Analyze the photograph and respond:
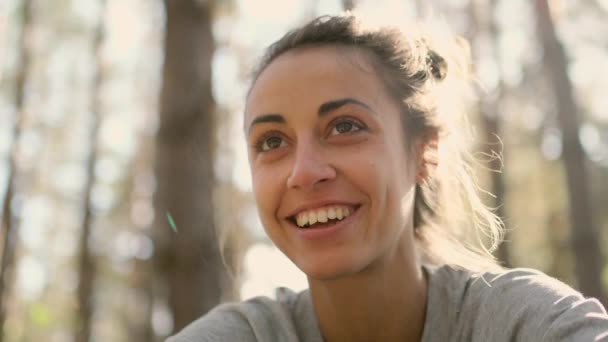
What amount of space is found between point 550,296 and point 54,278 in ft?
71.3

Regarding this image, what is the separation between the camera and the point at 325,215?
2148mm

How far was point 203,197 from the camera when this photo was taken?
13.7ft

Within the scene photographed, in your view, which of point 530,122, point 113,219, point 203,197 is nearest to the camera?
point 203,197

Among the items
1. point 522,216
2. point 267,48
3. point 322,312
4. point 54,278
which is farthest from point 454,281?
point 54,278

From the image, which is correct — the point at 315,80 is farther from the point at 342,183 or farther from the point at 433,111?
the point at 433,111

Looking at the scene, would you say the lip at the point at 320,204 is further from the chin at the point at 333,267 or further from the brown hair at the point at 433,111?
the brown hair at the point at 433,111

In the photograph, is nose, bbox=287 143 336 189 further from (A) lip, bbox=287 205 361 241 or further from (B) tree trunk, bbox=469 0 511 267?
(B) tree trunk, bbox=469 0 511 267

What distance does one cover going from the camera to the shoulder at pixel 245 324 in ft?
7.34

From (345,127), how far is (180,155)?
2.22 meters

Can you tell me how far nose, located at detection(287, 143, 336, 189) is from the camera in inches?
82.8

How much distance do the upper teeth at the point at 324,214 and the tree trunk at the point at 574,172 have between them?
5.99 m

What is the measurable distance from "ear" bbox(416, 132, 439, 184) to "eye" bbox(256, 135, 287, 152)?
21.7 inches

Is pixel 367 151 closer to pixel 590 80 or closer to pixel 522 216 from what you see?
pixel 590 80

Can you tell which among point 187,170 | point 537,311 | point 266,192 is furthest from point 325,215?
point 187,170
